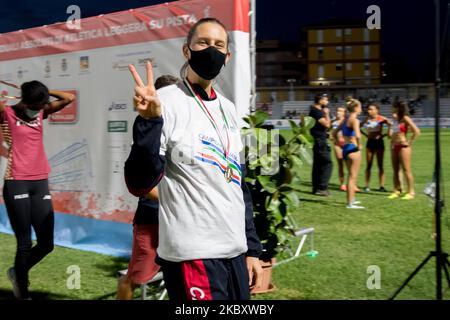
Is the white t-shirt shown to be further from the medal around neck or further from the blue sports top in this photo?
the blue sports top

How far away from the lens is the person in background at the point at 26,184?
3904 mm

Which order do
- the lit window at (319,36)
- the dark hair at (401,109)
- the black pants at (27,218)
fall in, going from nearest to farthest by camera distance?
1. the black pants at (27,218)
2. the dark hair at (401,109)
3. the lit window at (319,36)

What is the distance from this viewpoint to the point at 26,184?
3.95m

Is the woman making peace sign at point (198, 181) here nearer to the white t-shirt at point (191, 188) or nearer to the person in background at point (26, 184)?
the white t-shirt at point (191, 188)

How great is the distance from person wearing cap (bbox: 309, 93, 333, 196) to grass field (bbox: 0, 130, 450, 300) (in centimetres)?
117

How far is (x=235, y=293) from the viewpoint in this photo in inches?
78.7

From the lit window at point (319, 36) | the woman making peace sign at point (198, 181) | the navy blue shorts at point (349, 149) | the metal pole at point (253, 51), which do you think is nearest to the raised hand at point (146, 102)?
the woman making peace sign at point (198, 181)

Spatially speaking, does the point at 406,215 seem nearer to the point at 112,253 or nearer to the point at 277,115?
the point at 112,253

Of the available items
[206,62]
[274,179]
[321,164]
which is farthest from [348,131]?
[206,62]

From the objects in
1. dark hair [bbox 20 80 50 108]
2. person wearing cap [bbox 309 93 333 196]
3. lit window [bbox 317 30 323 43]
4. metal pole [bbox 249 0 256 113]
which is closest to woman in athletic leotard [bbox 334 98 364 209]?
person wearing cap [bbox 309 93 333 196]

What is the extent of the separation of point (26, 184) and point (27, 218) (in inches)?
11.0

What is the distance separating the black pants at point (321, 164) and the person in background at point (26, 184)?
5538 mm

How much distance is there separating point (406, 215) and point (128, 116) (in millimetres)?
4472
